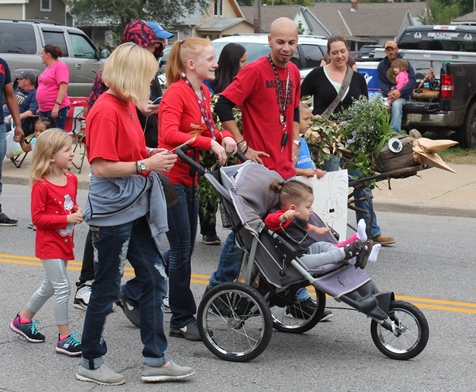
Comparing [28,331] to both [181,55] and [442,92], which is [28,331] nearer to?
[181,55]

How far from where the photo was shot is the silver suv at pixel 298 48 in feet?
53.9

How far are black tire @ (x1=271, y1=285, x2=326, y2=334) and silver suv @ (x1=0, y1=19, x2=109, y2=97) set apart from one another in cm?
1367

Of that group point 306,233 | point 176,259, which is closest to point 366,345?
point 306,233

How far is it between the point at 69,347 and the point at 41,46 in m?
15.3

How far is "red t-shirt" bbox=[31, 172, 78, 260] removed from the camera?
218 inches

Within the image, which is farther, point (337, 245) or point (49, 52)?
point (49, 52)

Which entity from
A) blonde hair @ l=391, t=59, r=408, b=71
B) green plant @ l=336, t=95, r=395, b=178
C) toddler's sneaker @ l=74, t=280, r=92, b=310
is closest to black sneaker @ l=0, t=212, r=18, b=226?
toddler's sneaker @ l=74, t=280, r=92, b=310

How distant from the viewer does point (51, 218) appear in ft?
18.1

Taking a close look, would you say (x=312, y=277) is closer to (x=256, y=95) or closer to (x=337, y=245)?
(x=337, y=245)

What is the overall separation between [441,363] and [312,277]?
1028 millimetres

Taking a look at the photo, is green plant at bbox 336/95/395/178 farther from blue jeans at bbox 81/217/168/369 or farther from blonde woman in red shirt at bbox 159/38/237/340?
blue jeans at bbox 81/217/168/369

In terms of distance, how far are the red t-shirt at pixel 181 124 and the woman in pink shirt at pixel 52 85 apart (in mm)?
8575

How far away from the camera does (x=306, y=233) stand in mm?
5539

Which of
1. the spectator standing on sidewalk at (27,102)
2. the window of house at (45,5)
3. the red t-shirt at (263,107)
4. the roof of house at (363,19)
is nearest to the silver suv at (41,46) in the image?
the spectator standing on sidewalk at (27,102)
